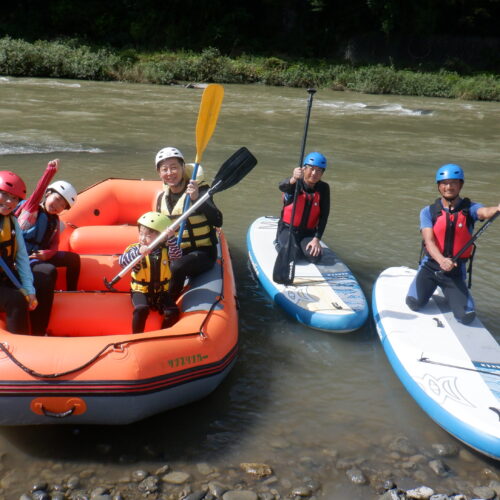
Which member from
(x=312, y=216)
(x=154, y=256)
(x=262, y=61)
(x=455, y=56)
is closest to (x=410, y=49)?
(x=455, y=56)

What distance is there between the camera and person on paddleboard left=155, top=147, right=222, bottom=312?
3.63 metres

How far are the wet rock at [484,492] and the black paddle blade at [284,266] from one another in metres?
2.01

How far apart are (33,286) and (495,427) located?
245cm

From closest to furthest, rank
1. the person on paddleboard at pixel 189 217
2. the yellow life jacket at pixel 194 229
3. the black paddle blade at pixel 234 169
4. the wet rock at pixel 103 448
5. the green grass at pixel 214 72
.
Result: the wet rock at pixel 103 448 < the person on paddleboard at pixel 189 217 < the yellow life jacket at pixel 194 229 < the black paddle blade at pixel 234 169 < the green grass at pixel 214 72

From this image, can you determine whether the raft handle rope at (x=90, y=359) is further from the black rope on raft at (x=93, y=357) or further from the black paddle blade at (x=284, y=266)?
the black paddle blade at (x=284, y=266)

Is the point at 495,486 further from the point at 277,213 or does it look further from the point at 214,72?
the point at 214,72

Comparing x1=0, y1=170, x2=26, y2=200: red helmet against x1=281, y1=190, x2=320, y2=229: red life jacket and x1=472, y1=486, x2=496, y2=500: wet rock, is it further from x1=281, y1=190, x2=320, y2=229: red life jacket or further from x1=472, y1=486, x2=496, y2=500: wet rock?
x1=472, y1=486, x2=496, y2=500: wet rock

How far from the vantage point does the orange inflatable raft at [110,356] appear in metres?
2.59

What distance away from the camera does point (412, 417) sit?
10.5 ft

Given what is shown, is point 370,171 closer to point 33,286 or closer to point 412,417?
point 412,417

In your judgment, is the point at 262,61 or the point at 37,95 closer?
the point at 37,95

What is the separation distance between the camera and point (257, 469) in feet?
9.09

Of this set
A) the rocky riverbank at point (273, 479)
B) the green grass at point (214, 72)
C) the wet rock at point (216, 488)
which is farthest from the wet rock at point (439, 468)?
the green grass at point (214, 72)

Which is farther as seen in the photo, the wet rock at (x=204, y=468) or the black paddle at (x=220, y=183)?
the black paddle at (x=220, y=183)
